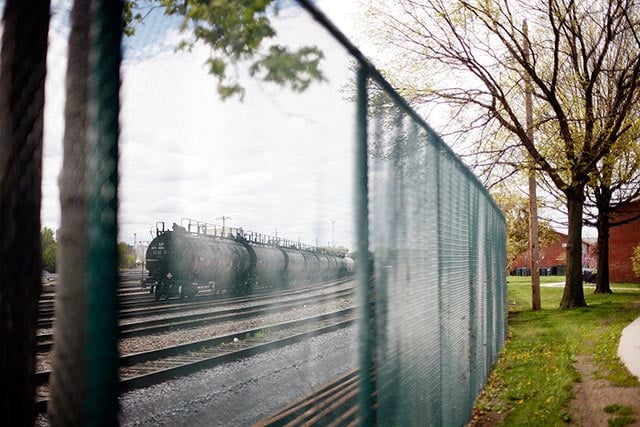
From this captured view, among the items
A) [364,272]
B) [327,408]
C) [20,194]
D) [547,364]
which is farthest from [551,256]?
[20,194]

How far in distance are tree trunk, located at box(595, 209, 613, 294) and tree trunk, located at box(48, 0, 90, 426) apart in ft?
104

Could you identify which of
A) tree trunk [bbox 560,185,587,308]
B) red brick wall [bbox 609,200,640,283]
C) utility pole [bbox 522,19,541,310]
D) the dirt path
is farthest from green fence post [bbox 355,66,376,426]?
red brick wall [bbox 609,200,640,283]

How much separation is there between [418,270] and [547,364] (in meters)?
6.68

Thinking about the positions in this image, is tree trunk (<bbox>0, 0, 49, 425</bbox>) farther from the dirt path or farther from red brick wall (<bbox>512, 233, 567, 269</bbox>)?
red brick wall (<bbox>512, 233, 567, 269</bbox>)

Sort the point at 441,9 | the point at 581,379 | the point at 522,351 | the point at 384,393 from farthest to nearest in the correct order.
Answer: the point at 441,9, the point at 522,351, the point at 581,379, the point at 384,393

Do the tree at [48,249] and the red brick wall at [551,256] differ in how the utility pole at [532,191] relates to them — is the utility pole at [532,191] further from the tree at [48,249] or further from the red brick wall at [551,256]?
the red brick wall at [551,256]

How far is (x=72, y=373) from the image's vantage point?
1101 mm

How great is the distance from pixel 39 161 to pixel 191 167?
351 mm

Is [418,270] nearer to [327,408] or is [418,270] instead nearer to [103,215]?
[327,408]

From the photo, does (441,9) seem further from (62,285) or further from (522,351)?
(62,285)

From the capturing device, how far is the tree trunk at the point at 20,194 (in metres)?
1.04

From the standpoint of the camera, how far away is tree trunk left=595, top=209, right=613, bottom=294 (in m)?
28.7

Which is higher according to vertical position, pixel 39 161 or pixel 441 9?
pixel 441 9

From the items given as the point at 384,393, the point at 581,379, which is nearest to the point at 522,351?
the point at 581,379
